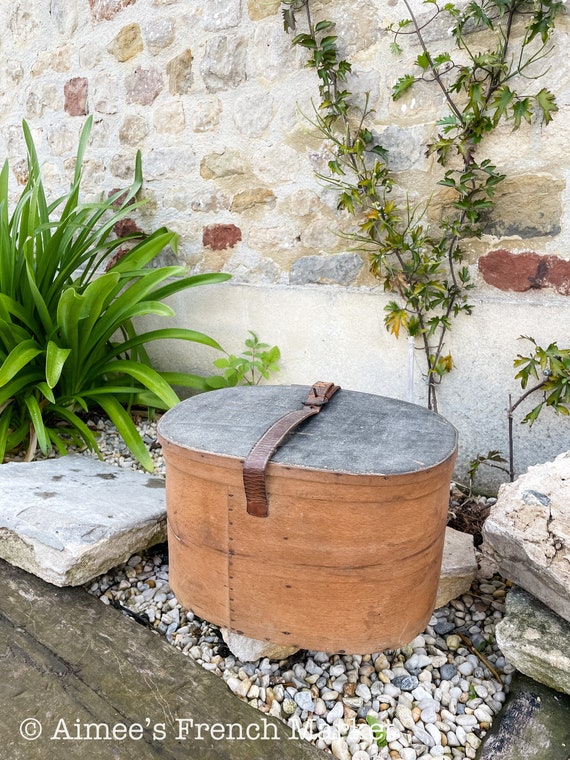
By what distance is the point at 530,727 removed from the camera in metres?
1.26

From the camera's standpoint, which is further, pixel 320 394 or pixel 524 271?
pixel 524 271

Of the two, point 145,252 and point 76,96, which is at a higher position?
point 76,96

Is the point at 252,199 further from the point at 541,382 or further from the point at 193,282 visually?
the point at 541,382

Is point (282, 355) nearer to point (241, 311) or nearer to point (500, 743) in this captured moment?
point (241, 311)

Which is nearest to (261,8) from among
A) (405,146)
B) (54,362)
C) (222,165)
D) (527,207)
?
(222,165)

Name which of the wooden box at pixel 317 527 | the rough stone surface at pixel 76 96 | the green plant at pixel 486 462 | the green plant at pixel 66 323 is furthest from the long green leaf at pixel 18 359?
the green plant at pixel 486 462

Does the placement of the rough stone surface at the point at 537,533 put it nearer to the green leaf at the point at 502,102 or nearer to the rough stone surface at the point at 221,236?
the green leaf at the point at 502,102

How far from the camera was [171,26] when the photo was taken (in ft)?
8.71

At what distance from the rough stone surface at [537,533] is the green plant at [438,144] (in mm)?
790

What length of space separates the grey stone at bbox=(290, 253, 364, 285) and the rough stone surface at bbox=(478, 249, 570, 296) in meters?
0.48

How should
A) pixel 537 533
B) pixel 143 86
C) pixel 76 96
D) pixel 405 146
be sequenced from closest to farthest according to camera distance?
pixel 537 533 < pixel 405 146 < pixel 143 86 < pixel 76 96

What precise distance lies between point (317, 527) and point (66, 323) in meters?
1.47

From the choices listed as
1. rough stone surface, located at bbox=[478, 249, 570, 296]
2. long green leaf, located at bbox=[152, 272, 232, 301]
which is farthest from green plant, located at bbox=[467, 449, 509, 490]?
long green leaf, located at bbox=[152, 272, 232, 301]

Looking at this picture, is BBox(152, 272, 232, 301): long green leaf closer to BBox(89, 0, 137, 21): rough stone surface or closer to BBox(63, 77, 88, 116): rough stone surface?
BBox(63, 77, 88, 116): rough stone surface
